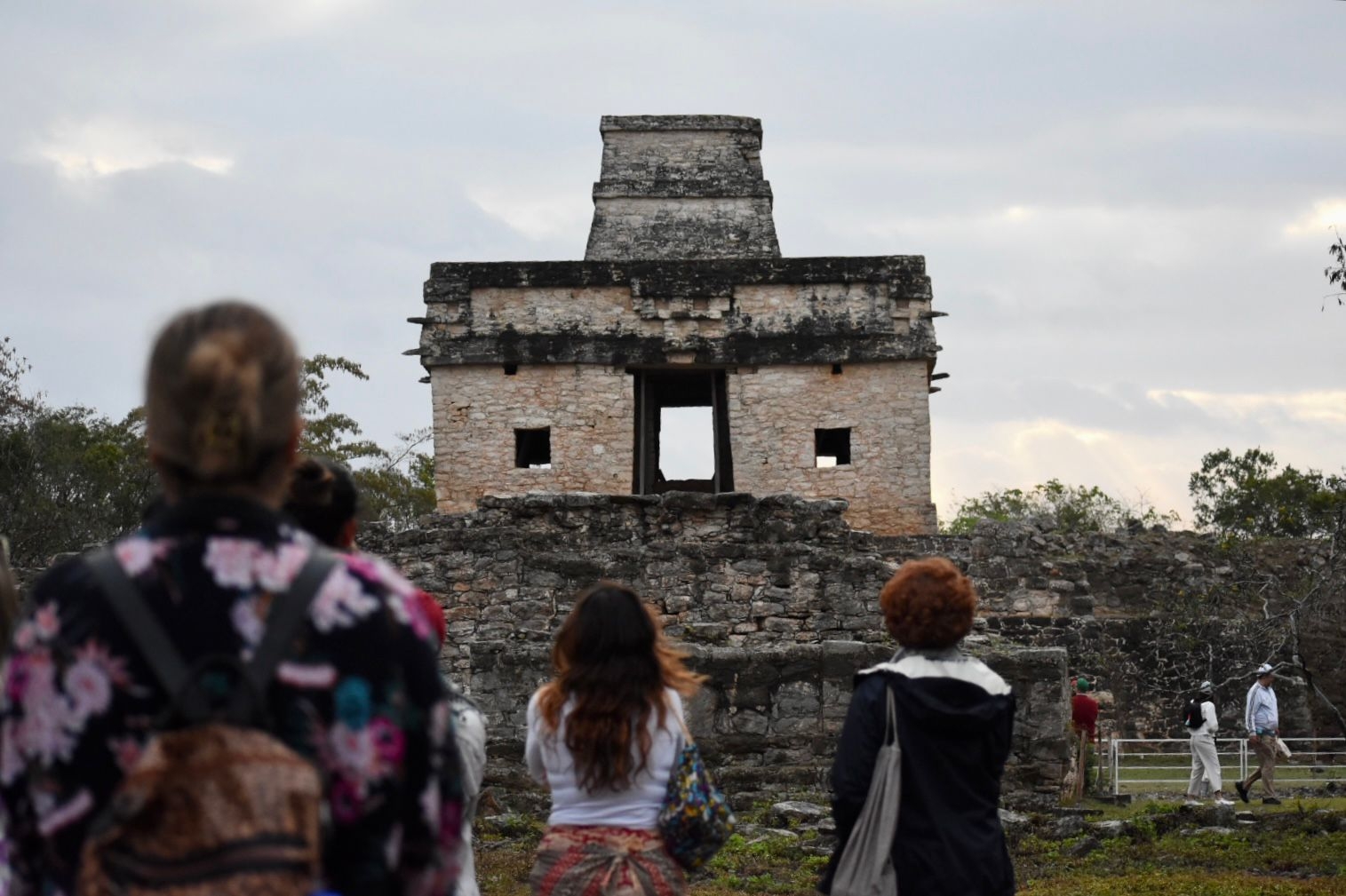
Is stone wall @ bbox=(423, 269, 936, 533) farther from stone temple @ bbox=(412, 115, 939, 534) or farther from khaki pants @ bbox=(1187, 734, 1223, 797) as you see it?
khaki pants @ bbox=(1187, 734, 1223, 797)

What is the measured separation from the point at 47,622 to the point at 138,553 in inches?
5.3

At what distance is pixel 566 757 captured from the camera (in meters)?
4.01

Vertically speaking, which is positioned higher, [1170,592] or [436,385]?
[436,385]

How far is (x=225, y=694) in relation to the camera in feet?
6.50

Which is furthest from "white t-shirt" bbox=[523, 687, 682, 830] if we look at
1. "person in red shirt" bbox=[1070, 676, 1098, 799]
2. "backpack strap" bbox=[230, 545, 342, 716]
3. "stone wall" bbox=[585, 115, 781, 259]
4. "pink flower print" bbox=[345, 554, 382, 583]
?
"stone wall" bbox=[585, 115, 781, 259]

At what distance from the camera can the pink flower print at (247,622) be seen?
2.02 m

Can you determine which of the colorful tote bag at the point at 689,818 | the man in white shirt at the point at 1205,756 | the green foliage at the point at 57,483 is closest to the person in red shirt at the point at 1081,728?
the man in white shirt at the point at 1205,756

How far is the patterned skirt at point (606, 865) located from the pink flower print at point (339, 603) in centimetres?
195

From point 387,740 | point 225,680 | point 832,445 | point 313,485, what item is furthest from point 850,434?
point 225,680

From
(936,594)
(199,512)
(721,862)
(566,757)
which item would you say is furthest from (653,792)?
(721,862)

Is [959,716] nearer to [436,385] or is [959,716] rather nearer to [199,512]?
[199,512]

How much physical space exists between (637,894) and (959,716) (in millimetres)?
971

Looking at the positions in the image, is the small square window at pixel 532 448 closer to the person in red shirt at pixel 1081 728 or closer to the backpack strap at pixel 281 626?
the person in red shirt at pixel 1081 728

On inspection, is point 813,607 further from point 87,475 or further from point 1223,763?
point 87,475
